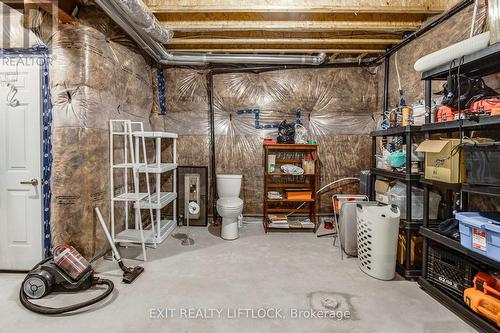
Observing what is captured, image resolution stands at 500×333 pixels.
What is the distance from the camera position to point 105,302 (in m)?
2.15

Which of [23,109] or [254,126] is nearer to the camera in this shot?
[23,109]

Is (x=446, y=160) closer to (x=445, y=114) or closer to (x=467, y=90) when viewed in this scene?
(x=445, y=114)

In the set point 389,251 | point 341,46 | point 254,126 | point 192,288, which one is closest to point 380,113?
point 341,46

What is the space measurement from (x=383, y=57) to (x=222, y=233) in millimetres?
3493

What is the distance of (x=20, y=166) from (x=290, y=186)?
10.8ft

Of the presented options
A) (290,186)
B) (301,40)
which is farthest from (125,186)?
(301,40)

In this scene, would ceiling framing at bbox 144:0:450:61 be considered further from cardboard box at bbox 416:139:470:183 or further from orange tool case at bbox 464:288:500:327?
orange tool case at bbox 464:288:500:327

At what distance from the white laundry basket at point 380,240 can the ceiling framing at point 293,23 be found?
2.02m

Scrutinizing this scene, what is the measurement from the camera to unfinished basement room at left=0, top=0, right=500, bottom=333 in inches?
76.9

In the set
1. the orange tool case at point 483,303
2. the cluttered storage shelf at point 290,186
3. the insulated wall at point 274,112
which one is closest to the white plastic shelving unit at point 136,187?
the insulated wall at point 274,112

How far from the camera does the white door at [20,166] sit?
101 inches

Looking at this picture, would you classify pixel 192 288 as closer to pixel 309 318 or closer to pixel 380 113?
pixel 309 318

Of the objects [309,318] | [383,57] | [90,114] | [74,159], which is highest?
[383,57]

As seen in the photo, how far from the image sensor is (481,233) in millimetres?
1794
